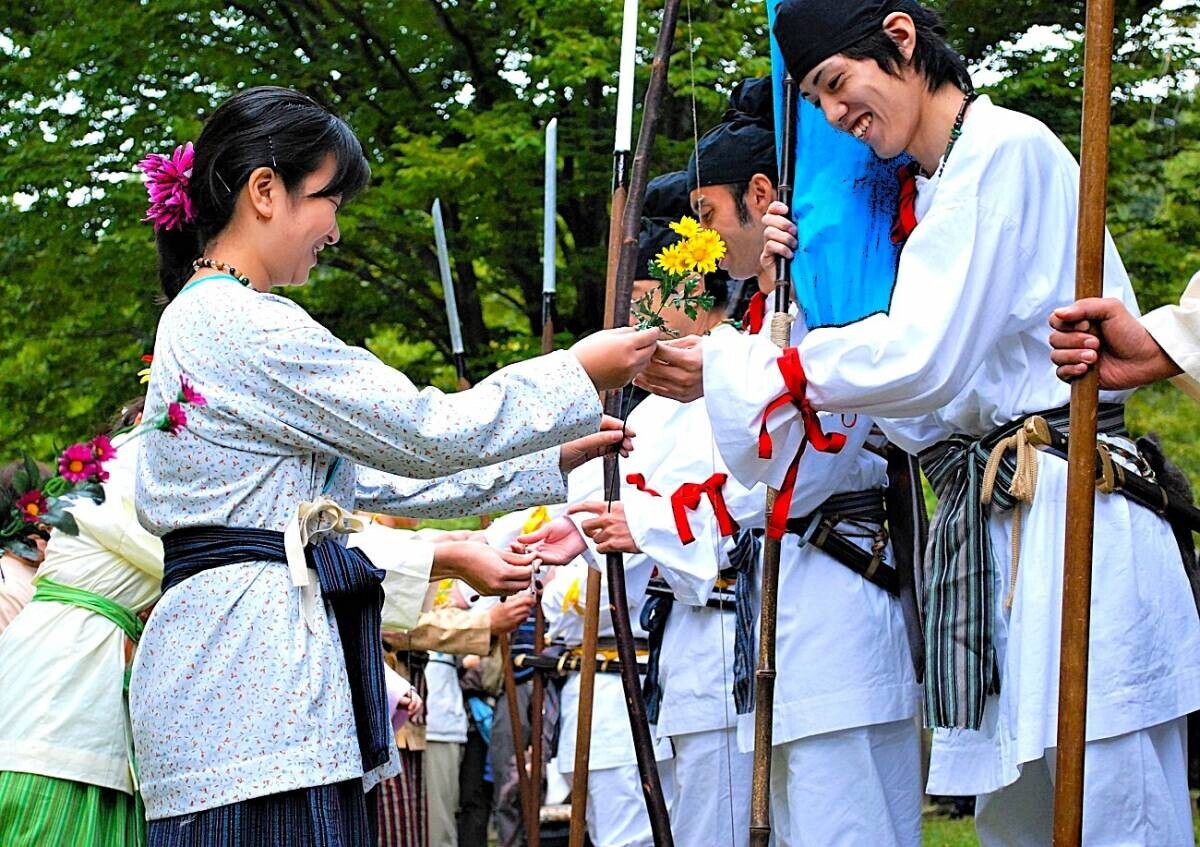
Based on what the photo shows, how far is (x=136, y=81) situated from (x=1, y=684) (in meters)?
7.25

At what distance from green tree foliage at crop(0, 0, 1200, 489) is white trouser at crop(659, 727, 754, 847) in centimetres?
536

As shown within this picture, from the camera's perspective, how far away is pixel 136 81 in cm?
1006

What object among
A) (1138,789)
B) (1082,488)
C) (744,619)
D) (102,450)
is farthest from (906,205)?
(102,450)

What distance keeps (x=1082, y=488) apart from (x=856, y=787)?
123 cm

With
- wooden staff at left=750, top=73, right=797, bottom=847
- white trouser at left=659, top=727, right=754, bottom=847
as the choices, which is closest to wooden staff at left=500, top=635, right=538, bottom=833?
white trouser at left=659, top=727, right=754, bottom=847

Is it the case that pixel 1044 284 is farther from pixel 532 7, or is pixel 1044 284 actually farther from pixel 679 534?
pixel 532 7

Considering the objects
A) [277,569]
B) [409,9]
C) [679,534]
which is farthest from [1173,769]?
[409,9]

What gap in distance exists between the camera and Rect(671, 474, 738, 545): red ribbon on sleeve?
3965mm

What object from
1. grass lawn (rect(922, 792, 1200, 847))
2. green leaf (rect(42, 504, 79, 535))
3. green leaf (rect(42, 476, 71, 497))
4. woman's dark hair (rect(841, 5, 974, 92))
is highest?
woman's dark hair (rect(841, 5, 974, 92))

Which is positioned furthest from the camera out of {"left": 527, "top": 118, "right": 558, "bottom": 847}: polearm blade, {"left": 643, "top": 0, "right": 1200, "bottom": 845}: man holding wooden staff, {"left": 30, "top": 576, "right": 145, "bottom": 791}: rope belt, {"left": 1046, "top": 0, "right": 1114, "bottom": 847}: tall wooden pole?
{"left": 527, "top": 118, "right": 558, "bottom": 847}: polearm blade

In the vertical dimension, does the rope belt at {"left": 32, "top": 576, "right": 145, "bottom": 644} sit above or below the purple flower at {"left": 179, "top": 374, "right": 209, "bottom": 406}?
below

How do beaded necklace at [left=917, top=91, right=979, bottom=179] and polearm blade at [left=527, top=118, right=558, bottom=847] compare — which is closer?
beaded necklace at [left=917, top=91, right=979, bottom=179]

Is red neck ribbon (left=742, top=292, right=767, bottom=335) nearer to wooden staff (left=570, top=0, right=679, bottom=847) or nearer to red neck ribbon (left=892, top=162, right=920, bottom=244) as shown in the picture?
wooden staff (left=570, top=0, right=679, bottom=847)

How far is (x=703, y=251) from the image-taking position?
3.38 meters
